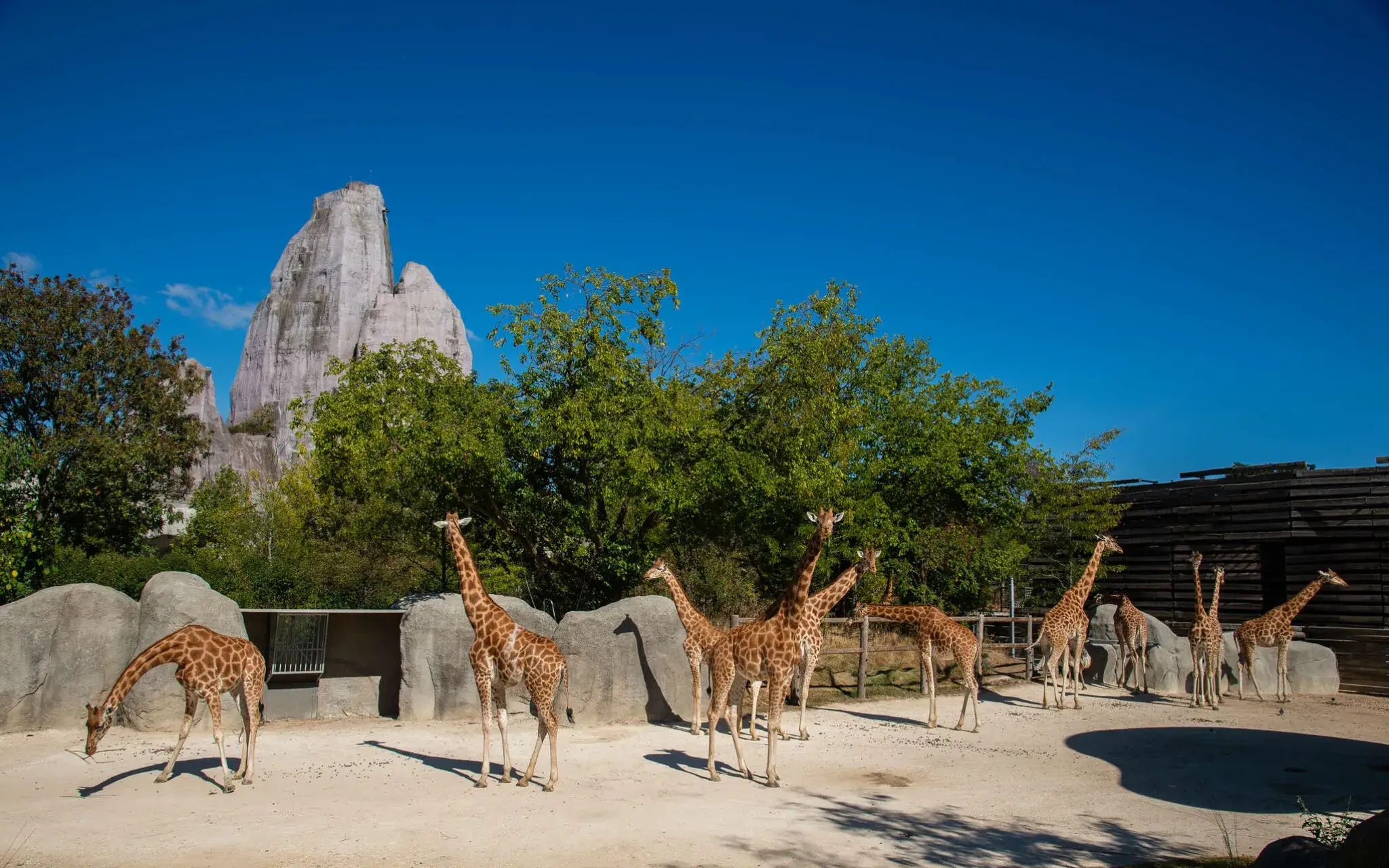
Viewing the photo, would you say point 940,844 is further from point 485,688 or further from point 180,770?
point 180,770

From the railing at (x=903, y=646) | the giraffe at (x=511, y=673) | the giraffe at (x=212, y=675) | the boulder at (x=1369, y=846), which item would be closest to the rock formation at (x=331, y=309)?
the railing at (x=903, y=646)

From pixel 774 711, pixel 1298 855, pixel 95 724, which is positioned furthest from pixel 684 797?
pixel 95 724

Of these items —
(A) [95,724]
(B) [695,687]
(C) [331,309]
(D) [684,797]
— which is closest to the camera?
(A) [95,724]

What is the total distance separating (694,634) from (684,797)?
4126mm

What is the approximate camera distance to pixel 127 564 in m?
17.6

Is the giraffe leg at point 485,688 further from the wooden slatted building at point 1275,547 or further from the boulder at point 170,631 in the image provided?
the wooden slatted building at point 1275,547

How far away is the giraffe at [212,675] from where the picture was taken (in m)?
9.56

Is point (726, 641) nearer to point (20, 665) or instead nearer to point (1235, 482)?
point (20, 665)

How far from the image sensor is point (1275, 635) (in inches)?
713

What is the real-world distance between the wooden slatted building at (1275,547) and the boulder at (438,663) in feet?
58.0

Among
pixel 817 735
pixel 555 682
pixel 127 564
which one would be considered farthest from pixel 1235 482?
pixel 127 564

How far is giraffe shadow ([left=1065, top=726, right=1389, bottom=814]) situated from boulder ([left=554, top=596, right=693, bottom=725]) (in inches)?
228

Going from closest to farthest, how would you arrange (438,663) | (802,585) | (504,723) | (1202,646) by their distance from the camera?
(504,723)
(802,585)
(438,663)
(1202,646)

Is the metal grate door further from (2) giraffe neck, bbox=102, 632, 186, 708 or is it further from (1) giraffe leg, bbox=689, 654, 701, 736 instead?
(1) giraffe leg, bbox=689, 654, 701, 736
